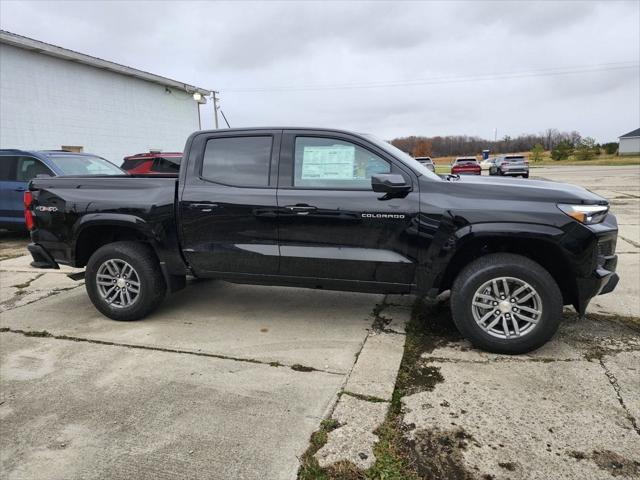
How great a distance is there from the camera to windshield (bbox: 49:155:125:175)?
8.52m

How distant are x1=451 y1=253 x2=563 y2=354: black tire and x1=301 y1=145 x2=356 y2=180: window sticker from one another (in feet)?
4.23

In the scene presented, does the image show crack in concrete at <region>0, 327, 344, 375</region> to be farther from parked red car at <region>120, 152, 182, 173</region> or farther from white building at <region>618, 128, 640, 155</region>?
white building at <region>618, 128, 640, 155</region>

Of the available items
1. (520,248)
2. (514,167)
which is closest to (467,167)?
(514,167)

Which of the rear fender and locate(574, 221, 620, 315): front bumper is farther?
the rear fender

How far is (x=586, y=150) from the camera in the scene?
59094 mm

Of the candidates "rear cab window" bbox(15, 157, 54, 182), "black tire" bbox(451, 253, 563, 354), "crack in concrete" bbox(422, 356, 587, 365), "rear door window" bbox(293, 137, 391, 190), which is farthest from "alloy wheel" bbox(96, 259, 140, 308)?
"rear cab window" bbox(15, 157, 54, 182)

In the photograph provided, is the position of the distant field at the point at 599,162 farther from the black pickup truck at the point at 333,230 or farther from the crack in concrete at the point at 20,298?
the black pickup truck at the point at 333,230

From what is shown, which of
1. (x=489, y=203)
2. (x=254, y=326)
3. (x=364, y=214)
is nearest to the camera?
(x=489, y=203)

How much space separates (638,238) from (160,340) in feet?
26.2

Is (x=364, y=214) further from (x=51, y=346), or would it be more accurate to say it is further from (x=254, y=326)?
(x=51, y=346)

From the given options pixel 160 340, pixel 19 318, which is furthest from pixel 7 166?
pixel 160 340

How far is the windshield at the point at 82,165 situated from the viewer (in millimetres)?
8516

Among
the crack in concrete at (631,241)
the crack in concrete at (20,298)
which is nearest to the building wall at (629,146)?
the crack in concrete at (631,241)

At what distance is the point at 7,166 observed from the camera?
8.64m
